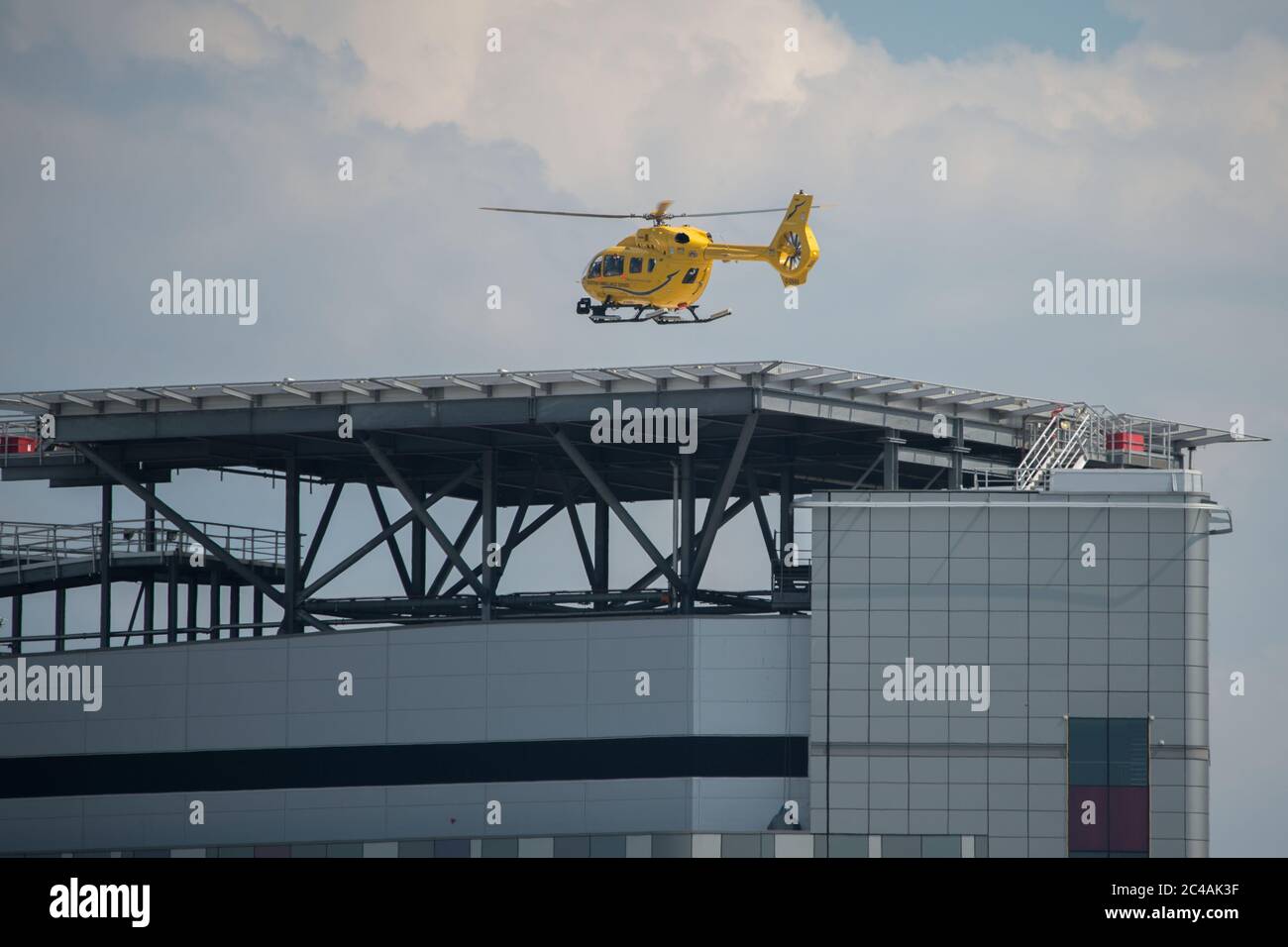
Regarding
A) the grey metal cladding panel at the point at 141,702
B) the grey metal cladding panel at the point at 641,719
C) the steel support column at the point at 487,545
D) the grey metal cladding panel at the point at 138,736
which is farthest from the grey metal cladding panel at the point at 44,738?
the grey metal cladding panel at the point at 641,719

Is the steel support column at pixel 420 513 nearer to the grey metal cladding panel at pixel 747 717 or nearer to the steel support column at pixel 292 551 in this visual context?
the steel support column at pixel 292 551

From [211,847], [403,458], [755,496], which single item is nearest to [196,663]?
[211,847]

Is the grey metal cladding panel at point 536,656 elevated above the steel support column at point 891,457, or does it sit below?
below

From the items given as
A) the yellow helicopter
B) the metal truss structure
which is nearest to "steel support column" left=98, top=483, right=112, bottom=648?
the metal truss structure

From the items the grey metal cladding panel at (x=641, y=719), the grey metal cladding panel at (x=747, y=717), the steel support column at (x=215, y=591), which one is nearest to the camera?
the grey metal cladding panel at (x=747, y=717)

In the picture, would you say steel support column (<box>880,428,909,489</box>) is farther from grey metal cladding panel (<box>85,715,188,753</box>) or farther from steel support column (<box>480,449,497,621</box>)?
grey metal cladding panel (<box>85,715,188,753</box>)
